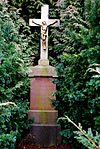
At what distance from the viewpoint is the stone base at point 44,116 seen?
675 centimetres

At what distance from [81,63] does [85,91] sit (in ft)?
1.79

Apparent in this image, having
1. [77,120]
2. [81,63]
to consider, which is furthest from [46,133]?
[81,63]

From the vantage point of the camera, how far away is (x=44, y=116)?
6777 millimetres

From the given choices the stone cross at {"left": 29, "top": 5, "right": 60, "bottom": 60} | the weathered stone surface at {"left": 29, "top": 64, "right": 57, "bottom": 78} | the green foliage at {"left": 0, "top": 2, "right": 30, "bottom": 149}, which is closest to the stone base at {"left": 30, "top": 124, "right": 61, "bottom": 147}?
the green foliage at {"left": 0, "top": 2, "right": 30, "bottom": 149}

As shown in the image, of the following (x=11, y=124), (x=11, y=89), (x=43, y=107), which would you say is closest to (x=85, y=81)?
(x=11, y=89)

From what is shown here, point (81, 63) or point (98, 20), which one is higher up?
point (98, 20)

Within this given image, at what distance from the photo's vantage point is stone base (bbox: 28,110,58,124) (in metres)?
6.75

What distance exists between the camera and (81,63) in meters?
5.13

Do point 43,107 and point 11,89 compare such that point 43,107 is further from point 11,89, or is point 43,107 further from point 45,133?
point 11,89

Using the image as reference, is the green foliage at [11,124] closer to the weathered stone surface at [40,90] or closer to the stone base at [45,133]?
the stone base at [45,133]

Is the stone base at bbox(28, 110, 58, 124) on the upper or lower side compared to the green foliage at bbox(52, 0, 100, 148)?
lower

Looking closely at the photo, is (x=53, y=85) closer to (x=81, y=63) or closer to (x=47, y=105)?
(x=47, y=105)

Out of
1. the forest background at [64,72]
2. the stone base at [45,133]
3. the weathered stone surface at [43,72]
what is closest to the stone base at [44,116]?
the stone base at [45,133]

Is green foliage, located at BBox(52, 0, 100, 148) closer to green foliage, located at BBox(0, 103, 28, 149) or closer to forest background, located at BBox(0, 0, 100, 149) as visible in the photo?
forest background, located at BBox(0, 0, 100, 149)
